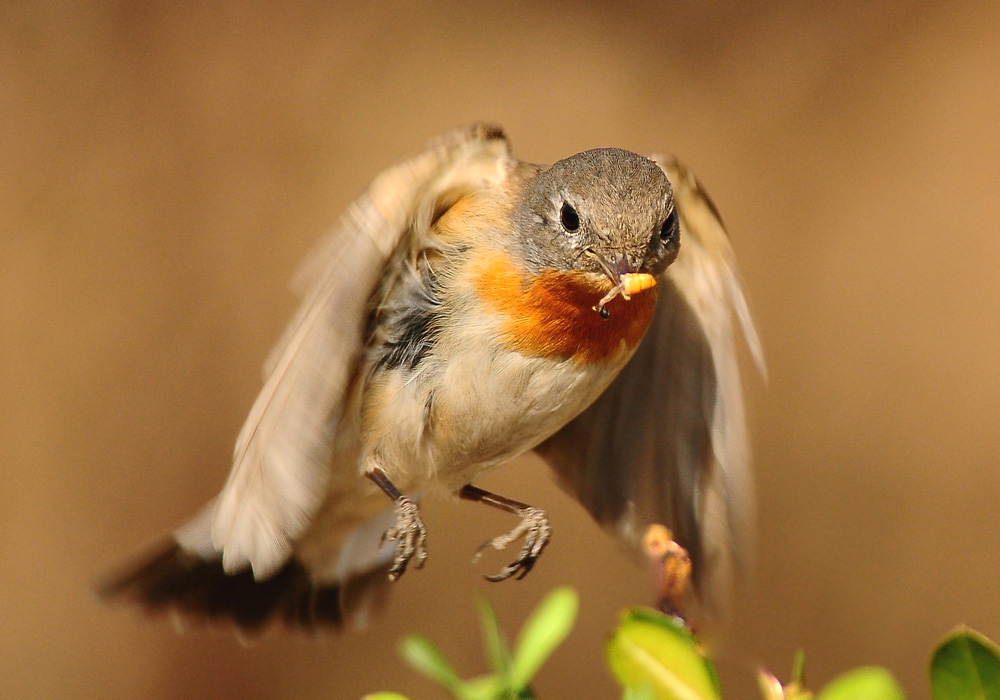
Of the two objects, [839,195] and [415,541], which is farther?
[839,195]

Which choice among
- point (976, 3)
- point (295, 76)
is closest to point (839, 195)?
point (976, 3)

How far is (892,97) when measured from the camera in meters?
3.75

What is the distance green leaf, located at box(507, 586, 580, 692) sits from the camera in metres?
0.71

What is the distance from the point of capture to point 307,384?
1.49 m

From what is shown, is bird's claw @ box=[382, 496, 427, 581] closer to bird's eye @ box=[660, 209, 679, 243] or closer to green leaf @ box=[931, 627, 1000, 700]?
bird's eye @ box=[660, 209, 679, 243]

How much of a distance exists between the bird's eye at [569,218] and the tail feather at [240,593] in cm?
117

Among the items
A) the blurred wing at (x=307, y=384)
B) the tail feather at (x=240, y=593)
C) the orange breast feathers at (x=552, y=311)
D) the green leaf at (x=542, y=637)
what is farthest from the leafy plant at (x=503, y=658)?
the tail feather at (x=240, y=593)

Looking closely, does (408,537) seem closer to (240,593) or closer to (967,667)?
(240,593)

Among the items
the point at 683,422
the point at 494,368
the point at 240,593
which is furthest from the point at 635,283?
the point at 240,593

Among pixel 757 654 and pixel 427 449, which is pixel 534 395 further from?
pixel 757 654

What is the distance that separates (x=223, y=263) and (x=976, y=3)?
3.02 meters

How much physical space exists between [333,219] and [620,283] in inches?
84.8

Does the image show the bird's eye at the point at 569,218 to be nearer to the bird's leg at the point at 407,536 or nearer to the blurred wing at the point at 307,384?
the blurred wing at the point at 307,384

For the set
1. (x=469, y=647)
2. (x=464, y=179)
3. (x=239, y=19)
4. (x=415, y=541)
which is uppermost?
(x=239, y=19)
